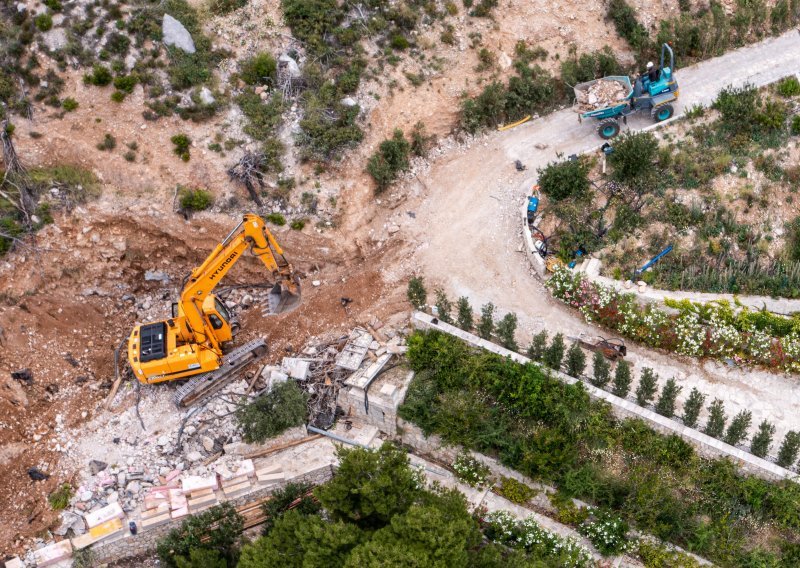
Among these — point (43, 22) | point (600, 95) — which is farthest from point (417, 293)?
point (43, 22)

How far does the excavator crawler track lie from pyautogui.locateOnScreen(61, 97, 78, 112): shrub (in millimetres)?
10288

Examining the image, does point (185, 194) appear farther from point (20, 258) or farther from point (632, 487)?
point (632, 487)

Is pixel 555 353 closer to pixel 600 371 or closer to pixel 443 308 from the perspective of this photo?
pixel 600 371

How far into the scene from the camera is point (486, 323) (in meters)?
20.1

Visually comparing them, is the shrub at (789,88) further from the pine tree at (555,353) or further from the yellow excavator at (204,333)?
the yellow excavator at (204,333)

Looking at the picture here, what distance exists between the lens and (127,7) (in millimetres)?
24594

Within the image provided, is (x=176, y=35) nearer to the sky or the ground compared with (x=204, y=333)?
nearer to the sky

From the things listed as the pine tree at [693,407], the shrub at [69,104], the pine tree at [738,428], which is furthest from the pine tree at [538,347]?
the shrub at [69,104]

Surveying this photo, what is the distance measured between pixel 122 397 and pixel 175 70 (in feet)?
37.3

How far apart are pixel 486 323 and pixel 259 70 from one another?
12.2 meters

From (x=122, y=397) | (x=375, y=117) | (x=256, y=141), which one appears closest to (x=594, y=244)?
(x=375, y=117)

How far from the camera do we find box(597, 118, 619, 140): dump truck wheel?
24181 mm

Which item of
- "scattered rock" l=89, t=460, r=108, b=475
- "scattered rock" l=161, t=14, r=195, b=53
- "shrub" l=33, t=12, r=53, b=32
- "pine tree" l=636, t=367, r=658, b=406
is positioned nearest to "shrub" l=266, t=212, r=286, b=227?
"scattered rock" l=161, t=14, r=195, b=53

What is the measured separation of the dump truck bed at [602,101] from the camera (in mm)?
→ 23844
